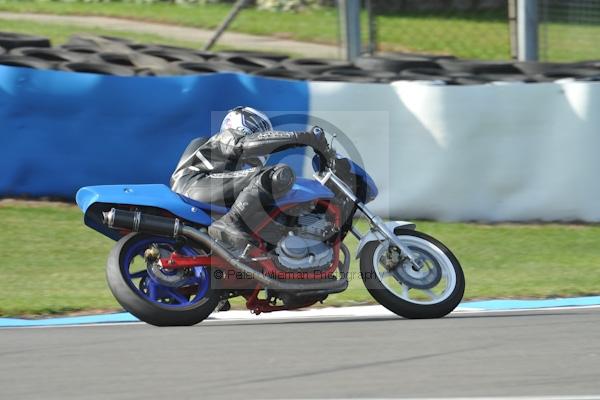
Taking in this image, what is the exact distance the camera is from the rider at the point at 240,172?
684 centimetres

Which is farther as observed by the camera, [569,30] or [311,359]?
[569,30]

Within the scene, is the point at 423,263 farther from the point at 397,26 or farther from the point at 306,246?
the point at 397,26

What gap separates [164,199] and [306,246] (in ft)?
2.95

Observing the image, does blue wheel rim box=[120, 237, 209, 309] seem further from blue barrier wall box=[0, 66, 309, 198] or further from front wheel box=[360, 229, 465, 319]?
blue barrier wall box=[0, 66, 309, 198]

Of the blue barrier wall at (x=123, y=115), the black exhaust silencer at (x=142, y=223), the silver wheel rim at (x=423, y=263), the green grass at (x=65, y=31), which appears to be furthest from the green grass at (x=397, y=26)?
the black exhaust silencer at (x=142, y=223)

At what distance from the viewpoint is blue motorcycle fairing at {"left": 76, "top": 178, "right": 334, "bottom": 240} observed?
683 cm

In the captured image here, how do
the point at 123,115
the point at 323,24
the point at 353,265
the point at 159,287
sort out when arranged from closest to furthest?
the point at 159,287 → the point at 353,265 → the point at 123,115 → the point at 323,24

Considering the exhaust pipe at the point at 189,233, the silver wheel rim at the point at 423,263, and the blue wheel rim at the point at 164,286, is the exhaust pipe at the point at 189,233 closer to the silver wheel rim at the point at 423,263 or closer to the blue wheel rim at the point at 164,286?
the blue wheel rim at the point at 164,286

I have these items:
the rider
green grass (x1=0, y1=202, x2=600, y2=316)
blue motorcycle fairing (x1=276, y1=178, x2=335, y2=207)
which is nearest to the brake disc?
blue motorcycle fairing (x1=276, y1=178, x2=335, y2=207)

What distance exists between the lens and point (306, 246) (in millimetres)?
6961

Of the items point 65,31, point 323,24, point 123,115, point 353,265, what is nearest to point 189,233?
point 353,265

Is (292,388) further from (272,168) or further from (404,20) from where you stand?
(404,20)

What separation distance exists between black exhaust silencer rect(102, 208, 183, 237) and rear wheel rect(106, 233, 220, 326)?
101mm

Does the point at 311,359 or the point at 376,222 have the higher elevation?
the point at 376,222
